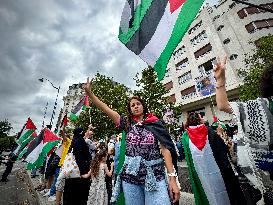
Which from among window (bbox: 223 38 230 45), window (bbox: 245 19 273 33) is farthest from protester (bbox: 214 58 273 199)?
window (bbox: 223 38 230 45)

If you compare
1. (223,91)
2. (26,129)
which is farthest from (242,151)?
(26,129)

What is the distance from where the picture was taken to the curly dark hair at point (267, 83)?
2074 mm

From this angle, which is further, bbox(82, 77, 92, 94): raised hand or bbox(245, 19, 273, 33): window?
bbox(245, 19, 273, 33): window

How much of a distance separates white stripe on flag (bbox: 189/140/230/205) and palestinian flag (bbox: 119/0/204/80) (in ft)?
4.46

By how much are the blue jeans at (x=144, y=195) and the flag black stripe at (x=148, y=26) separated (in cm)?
200

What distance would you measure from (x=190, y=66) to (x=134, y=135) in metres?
32.2

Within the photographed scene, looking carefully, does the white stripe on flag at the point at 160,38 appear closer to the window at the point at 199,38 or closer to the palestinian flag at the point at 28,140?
the palestinian flag at the point at 28,140

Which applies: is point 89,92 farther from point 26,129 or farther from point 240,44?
point 240,44

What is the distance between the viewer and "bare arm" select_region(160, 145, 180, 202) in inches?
102

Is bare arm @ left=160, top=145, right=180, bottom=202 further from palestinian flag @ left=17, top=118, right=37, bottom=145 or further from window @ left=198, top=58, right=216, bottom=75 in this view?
window @ left=198, top=58, right=216, bottom=75

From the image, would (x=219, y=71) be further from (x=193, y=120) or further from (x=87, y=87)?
(x=193, y=120)

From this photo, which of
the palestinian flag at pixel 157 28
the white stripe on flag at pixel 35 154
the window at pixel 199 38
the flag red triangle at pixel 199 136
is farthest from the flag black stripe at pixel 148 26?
the window at pixel 199 38

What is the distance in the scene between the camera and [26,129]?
48.6 feet

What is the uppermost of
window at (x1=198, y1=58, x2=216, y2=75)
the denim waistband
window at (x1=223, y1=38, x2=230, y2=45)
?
window at (x1=223, y1=38, x2=230, y2=45)
